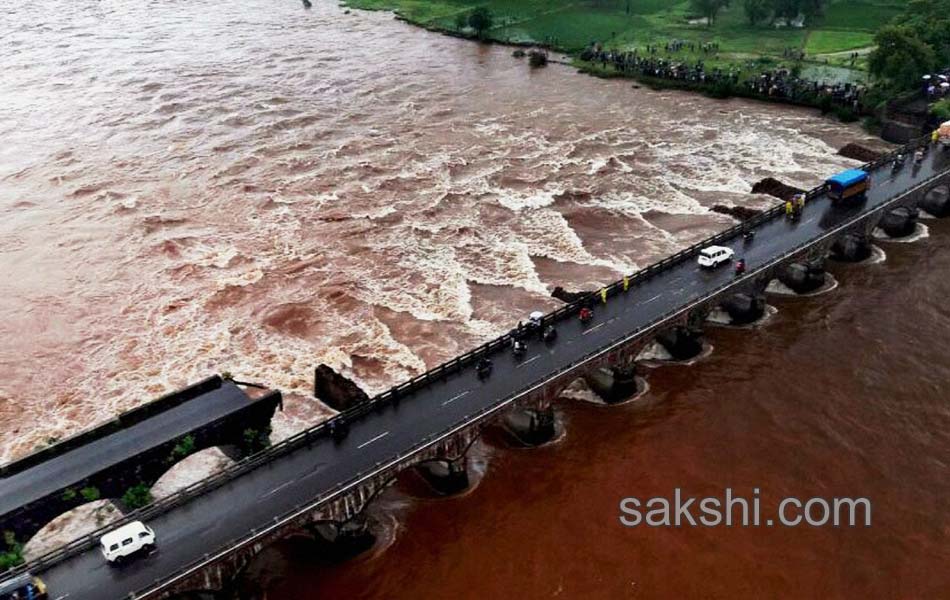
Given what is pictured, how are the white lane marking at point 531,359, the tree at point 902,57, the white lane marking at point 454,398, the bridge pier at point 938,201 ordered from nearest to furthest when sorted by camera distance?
the white lane marking at point 454,398 < the white lane marking at point 531,359 < the bridge pier at point 938,201 < the tree at point 902,57

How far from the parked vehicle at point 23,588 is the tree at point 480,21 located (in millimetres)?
102515

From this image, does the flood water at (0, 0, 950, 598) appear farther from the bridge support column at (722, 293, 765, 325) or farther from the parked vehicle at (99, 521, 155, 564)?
the parked vehicle at (99, 521, 155, 564)

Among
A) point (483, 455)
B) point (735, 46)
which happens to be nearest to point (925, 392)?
point (483, 455)

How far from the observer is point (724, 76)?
89.2 m

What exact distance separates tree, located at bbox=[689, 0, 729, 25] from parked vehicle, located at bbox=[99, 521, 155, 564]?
110 metres

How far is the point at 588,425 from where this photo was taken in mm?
38188

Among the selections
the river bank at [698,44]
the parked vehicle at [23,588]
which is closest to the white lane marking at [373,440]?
the parked vehicle at [23,588]

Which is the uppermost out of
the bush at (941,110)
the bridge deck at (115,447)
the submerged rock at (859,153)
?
the bush at (941,110)

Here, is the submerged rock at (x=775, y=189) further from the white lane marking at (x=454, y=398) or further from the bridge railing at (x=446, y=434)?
the white lane marking at (x=454, y=398)

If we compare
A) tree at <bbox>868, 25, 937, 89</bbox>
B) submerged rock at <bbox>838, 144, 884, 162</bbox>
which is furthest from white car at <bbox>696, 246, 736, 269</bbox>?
tree at <bbox>868, 25, 937, 89</bbox>

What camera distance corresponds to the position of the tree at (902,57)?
243ft

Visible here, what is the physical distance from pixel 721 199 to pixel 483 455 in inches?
1446

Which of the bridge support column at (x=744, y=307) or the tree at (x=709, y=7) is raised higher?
the tree at (x=709, y=7)

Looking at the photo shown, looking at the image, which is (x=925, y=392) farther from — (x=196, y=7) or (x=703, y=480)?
(x=196, y=7)
